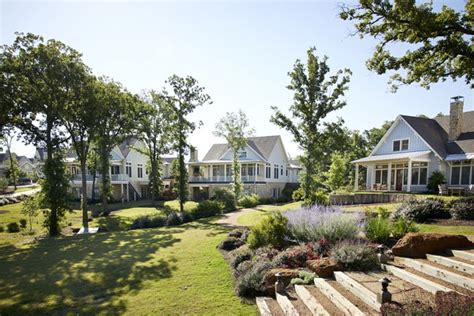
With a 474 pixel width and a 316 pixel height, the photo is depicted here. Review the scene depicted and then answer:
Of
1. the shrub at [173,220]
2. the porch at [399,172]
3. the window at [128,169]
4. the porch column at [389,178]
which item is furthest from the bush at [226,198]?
the window at [128,169]

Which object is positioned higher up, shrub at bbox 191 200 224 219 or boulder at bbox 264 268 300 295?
boulder at bbox 264 268 300 295

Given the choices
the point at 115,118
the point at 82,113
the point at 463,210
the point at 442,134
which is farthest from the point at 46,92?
the point at 442,134

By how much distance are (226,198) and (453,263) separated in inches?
858

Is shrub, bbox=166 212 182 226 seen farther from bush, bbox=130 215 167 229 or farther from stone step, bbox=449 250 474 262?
stone step, bbox=449 250 474 262

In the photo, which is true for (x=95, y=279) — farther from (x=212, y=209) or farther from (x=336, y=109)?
(x=336, y=109)

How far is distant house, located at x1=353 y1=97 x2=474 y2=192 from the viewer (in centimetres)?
2076

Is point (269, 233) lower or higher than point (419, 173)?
lower

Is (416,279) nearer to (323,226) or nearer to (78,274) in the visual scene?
(323,226)

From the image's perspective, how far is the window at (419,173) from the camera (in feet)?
73.3

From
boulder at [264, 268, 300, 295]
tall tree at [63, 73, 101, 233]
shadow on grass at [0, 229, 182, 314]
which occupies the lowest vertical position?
shadow on grass at [0, 229, 182, 314]

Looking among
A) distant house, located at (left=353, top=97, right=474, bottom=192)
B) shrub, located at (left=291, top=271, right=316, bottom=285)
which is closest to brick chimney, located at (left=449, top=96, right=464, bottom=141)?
distant house, located at (left=353, top=97, right=474, bottom=192)

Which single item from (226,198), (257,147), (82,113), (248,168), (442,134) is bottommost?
(226,198)

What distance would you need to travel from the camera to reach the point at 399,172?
Answer: 24234 mm

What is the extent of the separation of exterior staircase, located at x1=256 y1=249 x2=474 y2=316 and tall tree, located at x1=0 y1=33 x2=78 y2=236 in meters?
15.5
